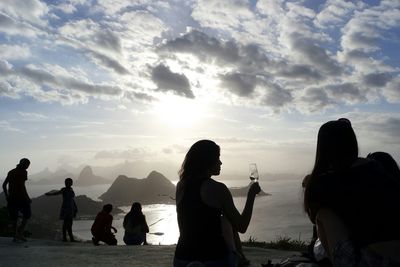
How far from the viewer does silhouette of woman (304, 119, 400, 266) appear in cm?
226

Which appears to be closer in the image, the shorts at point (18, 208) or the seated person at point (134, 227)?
the shorts at point (18, 208)

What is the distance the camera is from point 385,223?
2266 millimetres

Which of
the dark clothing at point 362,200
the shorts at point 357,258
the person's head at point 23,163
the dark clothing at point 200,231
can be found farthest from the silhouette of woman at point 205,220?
the person's head at point 23,163

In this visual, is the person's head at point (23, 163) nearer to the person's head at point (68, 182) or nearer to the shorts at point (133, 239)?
the person's head at point (68, 182)

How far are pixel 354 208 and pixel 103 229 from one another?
11246mm

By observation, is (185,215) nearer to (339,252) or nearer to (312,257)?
(312,257)

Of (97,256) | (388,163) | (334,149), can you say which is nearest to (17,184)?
(97,256)

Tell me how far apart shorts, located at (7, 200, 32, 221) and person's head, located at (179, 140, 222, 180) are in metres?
8.85

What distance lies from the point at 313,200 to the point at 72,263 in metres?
7.16

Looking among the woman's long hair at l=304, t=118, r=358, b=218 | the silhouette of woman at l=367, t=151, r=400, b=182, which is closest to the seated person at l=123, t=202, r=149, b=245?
the silhouette of woman at l=367, t=151, r=400, b=182

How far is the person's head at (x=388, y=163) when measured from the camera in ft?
11.1

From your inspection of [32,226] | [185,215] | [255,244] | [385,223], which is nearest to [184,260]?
Result: [185,215]

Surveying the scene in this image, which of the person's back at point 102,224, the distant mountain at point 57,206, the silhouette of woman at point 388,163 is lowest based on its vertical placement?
the distant mountain at point 57,206

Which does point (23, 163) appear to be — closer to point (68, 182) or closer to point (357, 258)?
point (68, 182)
